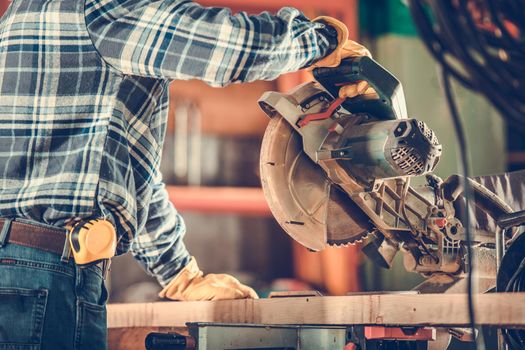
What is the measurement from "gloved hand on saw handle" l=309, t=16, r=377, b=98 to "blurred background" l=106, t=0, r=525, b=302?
1970mm

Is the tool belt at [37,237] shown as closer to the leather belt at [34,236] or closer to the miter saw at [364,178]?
the leather belt at [34,236]

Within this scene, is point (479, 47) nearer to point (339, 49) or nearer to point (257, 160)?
point (339, 49)

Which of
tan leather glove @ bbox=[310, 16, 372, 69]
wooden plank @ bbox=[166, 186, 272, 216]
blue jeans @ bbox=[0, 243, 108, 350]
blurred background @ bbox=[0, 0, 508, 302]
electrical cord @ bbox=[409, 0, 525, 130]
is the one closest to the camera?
electrical cord @ bbox=[409, 0, 525, 130]

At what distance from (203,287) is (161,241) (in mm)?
170

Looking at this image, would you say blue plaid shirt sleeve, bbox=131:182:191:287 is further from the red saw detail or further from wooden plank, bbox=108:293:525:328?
the red saw detail

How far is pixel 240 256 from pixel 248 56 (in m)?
2.57

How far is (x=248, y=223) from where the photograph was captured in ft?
13.5

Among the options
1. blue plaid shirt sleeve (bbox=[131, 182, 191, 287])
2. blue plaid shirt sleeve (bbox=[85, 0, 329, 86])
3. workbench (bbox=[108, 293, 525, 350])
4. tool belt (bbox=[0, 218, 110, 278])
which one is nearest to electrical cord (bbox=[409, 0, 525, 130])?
workbench (bbox=[108, 293, 525, 350])

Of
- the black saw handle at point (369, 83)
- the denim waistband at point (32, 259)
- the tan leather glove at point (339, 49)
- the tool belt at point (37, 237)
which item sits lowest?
the denim waistband at point (32, 259)

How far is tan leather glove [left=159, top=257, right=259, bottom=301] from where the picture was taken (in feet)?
6.52

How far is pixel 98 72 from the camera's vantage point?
166cm

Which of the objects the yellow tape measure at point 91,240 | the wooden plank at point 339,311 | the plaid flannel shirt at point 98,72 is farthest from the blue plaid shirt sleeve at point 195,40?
the wooden plank at point 339,311

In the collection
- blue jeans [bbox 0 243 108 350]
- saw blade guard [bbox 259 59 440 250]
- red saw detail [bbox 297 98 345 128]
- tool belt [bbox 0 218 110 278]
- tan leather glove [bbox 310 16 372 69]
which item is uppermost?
tan leather glove [bbox 310 16 372 69]

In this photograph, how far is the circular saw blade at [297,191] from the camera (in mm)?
1801
